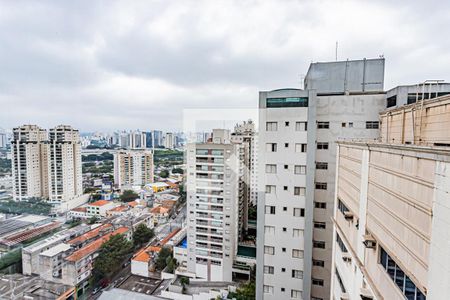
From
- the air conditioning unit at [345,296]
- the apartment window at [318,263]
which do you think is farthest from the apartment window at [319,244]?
the air conditioning unit at [345,296]

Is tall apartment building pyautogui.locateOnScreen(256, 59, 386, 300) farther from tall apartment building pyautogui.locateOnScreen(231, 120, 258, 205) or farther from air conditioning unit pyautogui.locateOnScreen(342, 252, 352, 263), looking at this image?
air conditioning unit pyautogui.locateOnScreen(342, 252, 352, 263)

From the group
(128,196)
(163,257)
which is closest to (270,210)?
(163,257)

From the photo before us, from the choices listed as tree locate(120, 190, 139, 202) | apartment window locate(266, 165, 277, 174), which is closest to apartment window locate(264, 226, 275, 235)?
apartment window locate(266, 165, 277, 174)

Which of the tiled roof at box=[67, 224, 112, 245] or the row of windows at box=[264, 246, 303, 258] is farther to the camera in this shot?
the tiled roof at box=[67, 224, 112, 245]

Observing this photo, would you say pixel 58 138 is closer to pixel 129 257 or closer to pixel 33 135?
pixel 33 135

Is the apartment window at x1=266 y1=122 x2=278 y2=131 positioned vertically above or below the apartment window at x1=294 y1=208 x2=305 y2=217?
above

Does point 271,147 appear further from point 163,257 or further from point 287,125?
point 163,257

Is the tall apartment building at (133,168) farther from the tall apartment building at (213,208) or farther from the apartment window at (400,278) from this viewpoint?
the apartment window at (400,278)
